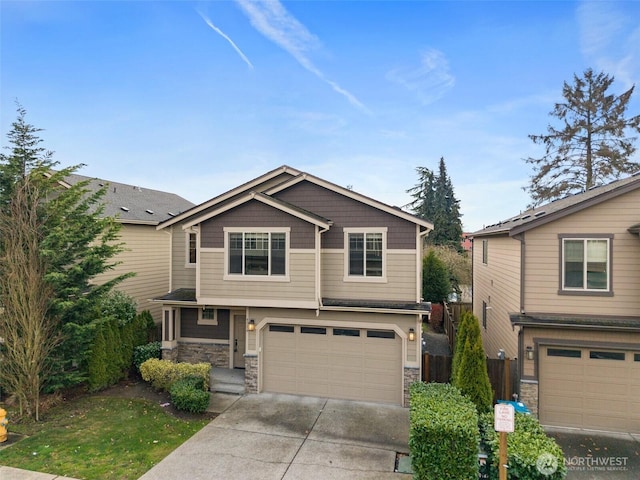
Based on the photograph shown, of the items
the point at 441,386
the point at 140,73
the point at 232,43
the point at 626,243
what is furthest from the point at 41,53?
the point at 626,243

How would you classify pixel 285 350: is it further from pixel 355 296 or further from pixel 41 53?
pixel 41 53

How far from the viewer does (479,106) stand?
17125 mm

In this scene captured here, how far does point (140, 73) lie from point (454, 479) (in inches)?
722

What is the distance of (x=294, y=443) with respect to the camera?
26.3ft

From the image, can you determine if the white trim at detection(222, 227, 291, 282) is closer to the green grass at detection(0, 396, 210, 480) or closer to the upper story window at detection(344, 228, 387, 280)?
the upper story window at detection(344, 228, 387, 280)

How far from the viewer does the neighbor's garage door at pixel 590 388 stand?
8.76 m

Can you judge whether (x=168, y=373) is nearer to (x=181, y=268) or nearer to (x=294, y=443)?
(x=181, y=268)

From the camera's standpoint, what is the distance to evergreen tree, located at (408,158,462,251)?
35844 mm

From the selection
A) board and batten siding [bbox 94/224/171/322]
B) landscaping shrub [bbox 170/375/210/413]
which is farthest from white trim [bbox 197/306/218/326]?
board and batten siding [bbox 94/224/171/322]

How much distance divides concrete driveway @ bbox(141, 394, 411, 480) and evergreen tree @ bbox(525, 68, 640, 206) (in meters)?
21.3

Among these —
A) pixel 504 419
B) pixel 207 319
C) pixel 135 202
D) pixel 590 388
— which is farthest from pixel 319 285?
pixel 135 202

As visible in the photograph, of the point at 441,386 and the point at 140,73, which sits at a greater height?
the point at 140,73

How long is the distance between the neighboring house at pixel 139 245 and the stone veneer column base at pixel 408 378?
1006 cm

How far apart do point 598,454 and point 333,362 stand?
6.55 metres
